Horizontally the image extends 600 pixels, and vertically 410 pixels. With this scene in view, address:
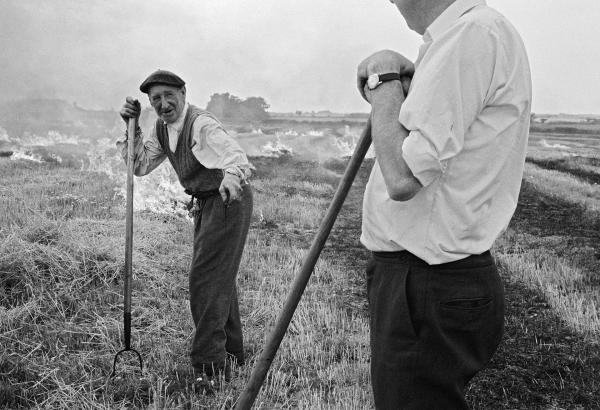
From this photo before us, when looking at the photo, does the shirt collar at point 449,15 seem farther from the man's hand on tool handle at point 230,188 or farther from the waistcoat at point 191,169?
the waistcoat at point 191,169

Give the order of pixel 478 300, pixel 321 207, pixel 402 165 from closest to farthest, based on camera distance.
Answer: pixel 402 165 → pixel 478 300 → pixel 321 207

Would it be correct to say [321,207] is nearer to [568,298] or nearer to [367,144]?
[568,298]

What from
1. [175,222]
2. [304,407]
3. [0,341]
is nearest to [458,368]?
[304,407]

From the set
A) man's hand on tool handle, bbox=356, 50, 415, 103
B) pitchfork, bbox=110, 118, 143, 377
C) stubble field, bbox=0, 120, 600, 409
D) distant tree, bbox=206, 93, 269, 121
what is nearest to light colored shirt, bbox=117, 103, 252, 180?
pitchfork, bbox=110, 118, 143, 377

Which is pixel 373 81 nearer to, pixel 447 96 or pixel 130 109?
pixel 447 96

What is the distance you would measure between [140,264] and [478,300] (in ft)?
16.0

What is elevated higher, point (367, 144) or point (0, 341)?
point (367, 144)

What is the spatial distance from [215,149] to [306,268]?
197 centimetres

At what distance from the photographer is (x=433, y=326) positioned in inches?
57.3

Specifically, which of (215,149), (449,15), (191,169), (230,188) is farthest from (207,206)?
(449,15)

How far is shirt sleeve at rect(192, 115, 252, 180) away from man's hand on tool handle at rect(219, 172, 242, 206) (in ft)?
0.71

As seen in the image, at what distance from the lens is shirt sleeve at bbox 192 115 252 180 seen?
138 inches

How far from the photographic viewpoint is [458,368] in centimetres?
149

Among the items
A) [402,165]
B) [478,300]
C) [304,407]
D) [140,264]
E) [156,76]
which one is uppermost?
[156,76]
